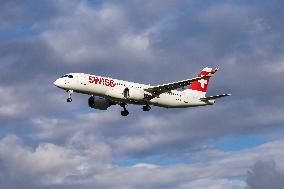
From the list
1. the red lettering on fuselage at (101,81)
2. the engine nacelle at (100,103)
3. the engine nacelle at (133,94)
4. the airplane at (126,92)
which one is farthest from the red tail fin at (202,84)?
the red lettering on fuselage at (101,81)

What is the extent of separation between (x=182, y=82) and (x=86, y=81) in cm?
1546

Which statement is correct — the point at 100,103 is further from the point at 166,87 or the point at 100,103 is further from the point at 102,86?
the point at 166,87

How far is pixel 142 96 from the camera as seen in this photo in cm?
11244

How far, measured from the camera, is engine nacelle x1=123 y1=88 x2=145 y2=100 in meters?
111

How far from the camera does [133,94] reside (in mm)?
111312

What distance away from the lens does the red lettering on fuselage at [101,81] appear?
10900cm

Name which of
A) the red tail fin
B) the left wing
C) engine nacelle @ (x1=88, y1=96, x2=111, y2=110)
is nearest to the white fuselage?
the left wing

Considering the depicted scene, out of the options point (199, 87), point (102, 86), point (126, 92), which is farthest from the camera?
point (199, 87)

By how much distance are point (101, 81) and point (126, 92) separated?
4.44 meters

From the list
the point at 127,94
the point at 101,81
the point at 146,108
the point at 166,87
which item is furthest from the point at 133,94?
the point at 166,87

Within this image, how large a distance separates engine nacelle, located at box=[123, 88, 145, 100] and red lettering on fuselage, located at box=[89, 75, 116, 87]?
237cm

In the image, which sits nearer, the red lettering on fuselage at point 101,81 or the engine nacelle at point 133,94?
the red lettering on fuselage at point 101,81

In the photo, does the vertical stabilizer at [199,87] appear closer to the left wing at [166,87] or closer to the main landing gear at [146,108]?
the left wing at [166,87]

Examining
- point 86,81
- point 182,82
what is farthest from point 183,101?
point 86,81
